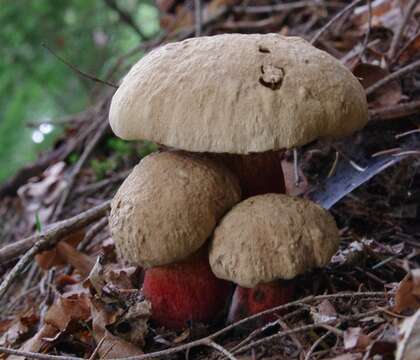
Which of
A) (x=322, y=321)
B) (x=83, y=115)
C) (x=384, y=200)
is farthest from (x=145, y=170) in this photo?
(x=83, y=115)

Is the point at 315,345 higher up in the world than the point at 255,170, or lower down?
lower down

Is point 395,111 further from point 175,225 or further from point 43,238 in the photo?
point 43,238

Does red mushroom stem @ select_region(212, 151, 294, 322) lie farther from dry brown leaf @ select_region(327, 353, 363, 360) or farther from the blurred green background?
the blurred green background

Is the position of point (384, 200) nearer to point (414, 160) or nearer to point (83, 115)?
point (414, 160)

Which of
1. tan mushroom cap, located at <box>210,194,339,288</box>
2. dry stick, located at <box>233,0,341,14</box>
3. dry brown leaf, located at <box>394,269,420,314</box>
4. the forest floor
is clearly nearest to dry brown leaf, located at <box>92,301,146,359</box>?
the forest floor

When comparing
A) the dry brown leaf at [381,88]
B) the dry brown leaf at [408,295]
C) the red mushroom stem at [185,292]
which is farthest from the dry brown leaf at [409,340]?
the dry brown leaf at [381,88]

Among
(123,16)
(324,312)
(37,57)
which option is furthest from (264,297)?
(37,57)
